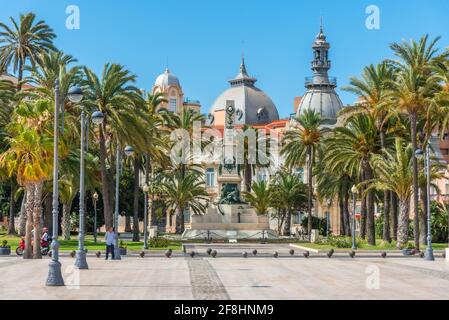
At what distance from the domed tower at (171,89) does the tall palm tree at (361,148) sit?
91901 mm

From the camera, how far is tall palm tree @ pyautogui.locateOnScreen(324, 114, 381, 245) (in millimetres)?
60250

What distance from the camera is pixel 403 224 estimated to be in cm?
5619

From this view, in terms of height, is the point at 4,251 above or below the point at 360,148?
below

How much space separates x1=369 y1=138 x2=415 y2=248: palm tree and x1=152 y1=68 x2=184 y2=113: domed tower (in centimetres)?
9770

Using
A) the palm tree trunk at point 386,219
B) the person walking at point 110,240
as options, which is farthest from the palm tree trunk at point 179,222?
the person walking at point 110,240

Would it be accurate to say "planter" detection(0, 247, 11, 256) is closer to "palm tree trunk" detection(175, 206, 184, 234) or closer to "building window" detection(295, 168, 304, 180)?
"palm tree trunk" detection(175, 206, 184, 234)

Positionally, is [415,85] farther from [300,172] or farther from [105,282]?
[300,172]

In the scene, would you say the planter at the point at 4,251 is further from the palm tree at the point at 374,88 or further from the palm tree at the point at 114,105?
the palm tree at the point at 374,88

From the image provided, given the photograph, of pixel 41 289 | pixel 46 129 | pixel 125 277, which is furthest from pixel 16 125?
pixel 41 289

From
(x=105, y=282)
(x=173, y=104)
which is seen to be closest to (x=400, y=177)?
(x=105, y=282)

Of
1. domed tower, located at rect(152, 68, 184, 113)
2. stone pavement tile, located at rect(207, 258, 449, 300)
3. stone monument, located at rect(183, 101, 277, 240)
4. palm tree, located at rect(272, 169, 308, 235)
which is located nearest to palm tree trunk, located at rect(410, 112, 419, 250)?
stone pavement tile, located at rect(207, 258, 449, 300)

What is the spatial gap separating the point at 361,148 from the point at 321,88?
70067mm

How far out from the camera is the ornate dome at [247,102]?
146125mm
